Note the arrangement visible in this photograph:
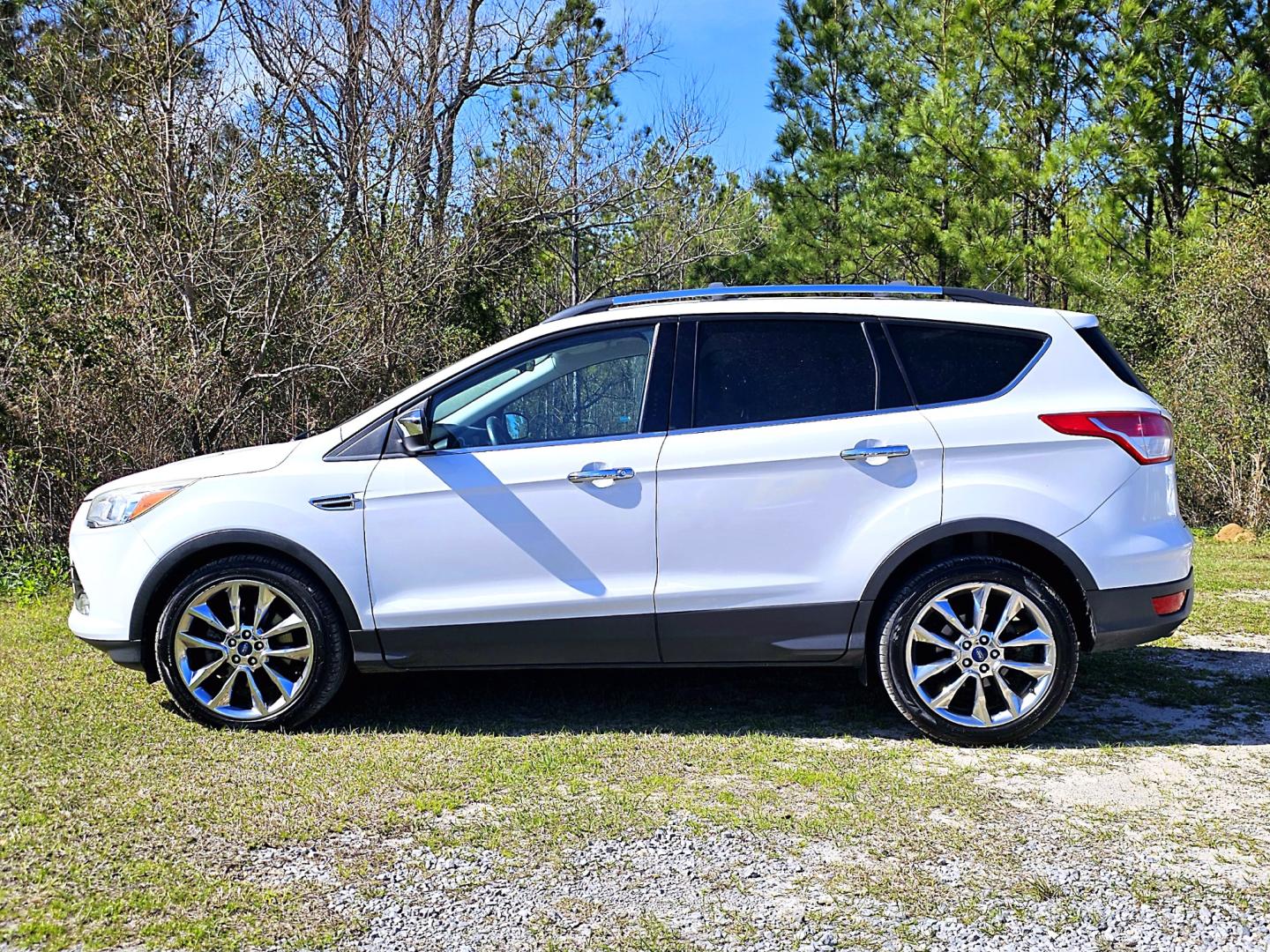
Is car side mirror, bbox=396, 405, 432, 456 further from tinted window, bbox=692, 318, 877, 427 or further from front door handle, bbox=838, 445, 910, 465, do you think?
front door handle, bbox=838, 445, 910, 465

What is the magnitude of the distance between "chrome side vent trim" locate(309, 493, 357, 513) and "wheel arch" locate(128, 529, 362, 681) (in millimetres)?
196

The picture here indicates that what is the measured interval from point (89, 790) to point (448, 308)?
8874mm

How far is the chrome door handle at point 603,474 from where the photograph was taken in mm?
4988

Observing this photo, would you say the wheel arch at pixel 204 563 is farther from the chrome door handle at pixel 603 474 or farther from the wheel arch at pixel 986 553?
the wheel arch at pixel 986 553

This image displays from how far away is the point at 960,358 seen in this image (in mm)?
5090

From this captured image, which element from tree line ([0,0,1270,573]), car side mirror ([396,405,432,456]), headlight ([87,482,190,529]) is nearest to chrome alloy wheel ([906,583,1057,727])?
car side mirror ([396,405,432,456])

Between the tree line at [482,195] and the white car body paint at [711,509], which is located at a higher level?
the tree line at [482,195]

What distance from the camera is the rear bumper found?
491cm

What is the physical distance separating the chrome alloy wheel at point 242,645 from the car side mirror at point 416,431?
856mm

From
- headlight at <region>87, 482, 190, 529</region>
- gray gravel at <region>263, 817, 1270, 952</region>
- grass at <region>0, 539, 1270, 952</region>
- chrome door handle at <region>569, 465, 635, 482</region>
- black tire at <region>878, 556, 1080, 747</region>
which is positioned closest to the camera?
gray gravel at <region>263, 817, 1270, 952</region>

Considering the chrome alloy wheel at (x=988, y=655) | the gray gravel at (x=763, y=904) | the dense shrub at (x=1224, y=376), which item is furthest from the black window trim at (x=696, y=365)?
the dense shrub at (x=1224, y=376)

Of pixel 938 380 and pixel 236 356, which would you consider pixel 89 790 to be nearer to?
pixel 938 380

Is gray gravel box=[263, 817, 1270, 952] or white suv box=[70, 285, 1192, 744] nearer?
gray gravel box=[263, 817, 1270, 952]

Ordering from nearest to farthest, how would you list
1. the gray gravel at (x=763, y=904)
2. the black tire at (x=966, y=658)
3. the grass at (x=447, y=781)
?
the gray gravel at (x=763, y=904)
the grass at (x=447, y=781)
the black tire at (x=966, y=658)
